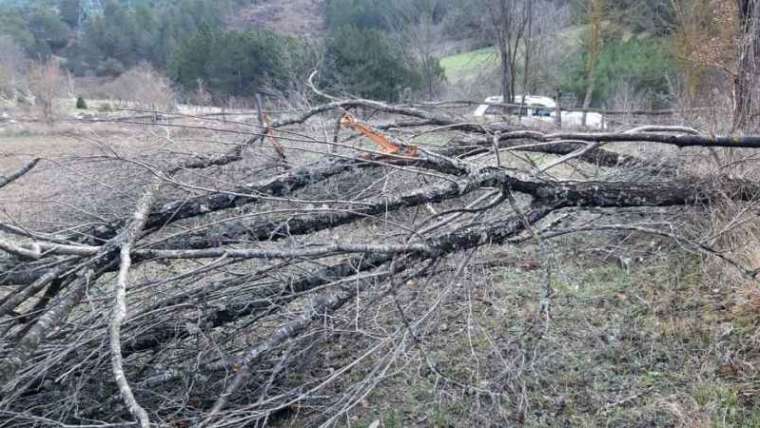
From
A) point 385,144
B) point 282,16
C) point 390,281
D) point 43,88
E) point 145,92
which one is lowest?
point 390,281

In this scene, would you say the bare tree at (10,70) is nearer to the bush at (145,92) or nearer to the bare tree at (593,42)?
the bush at (145,92)

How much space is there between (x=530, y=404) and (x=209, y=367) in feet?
5.40

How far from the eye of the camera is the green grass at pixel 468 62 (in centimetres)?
1981

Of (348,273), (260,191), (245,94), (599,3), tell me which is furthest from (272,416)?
(245,94)

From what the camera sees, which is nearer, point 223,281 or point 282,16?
point 223,281

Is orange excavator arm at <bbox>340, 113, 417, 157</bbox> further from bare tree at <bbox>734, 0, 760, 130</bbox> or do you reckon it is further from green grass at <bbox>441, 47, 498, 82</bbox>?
green grass at <bbox>441, 47, 498, 82</bbox>

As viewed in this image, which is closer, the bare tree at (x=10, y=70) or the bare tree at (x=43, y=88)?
the bare tree at (x=43, y=88)

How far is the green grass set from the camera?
19812 millimetres

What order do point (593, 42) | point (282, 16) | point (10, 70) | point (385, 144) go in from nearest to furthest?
1. point (385, 144)
2. point (593, 42)
3. point (10, 70)
4. point (282, 16)

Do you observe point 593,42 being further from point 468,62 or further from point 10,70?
point 10,70

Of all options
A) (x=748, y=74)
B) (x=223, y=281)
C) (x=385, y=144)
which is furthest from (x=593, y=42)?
(x=223, y=281)

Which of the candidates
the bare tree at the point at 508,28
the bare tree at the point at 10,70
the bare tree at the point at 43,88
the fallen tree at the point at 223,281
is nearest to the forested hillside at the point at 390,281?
the fallen tree at the point at 223,281

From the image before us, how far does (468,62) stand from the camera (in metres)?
22.6

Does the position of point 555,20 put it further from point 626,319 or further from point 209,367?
point 209,367
